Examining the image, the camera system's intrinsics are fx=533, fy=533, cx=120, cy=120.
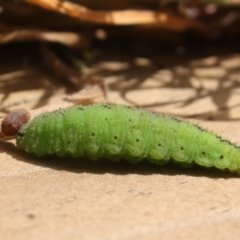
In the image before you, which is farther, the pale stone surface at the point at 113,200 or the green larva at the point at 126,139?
the green larva at the point at 126,139

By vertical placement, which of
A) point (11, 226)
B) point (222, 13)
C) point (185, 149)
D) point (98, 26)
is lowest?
point (11, 226)

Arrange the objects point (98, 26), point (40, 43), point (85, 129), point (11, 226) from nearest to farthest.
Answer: point (11, 226)
point (85, 129)
point (40, 43)
point (98, 26)

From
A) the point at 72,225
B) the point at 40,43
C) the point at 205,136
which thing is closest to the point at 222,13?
the point at 40,43

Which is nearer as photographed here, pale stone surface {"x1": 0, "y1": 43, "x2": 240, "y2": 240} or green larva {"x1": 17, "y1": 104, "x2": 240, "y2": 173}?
pale stone surface {"x1": 0, "y1": 43, "x2": 240, "y2": 240}

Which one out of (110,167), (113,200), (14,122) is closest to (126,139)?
(110,167)

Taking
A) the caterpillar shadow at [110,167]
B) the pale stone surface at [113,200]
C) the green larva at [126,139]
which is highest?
the green larva at [126,139]

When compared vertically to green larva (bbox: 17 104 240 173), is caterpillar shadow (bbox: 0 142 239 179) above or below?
below

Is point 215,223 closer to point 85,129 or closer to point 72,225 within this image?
point 72,225
